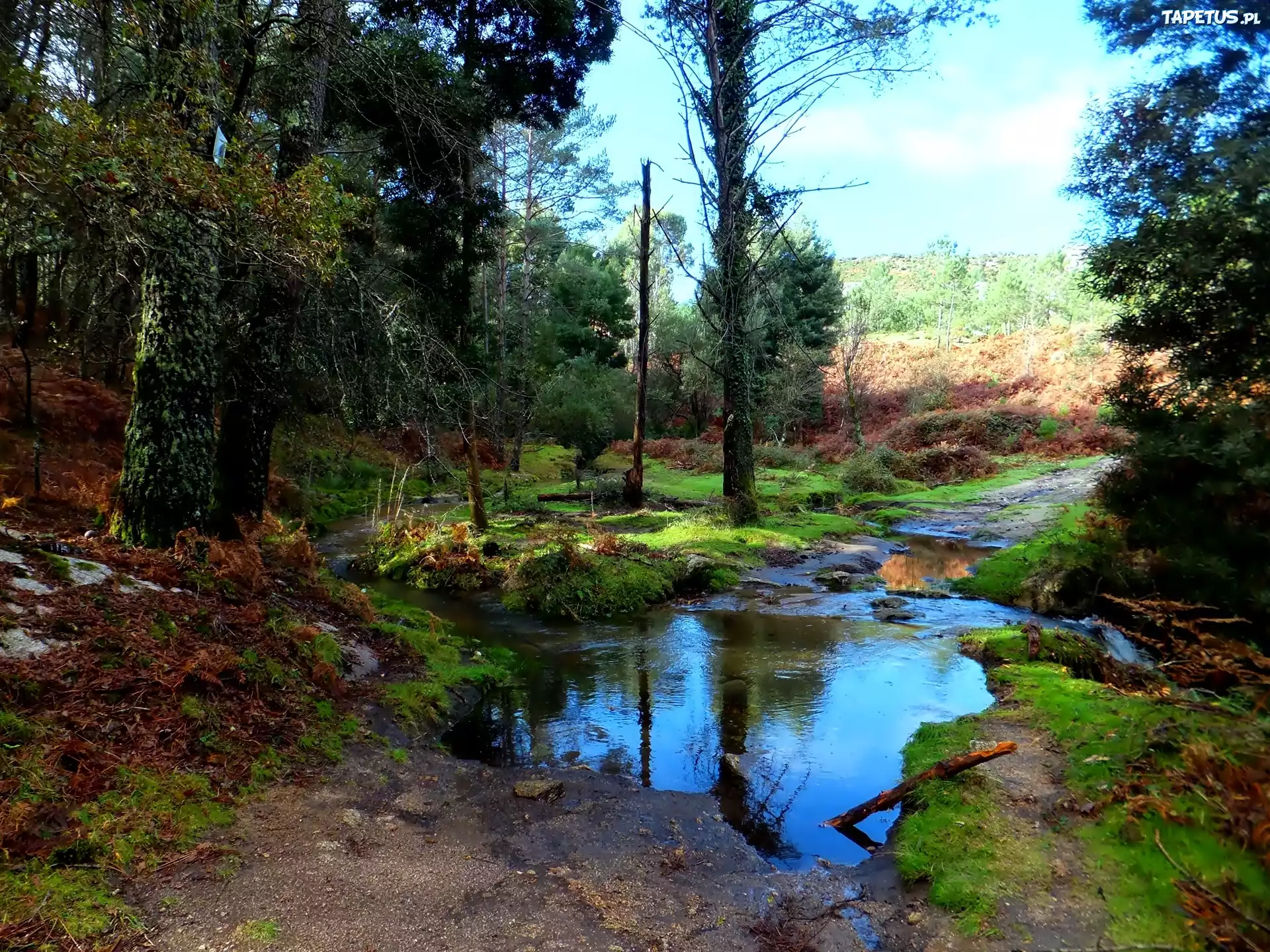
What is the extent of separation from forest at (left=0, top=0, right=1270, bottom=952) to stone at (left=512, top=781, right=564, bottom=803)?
44mm

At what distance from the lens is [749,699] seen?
6.70 metres

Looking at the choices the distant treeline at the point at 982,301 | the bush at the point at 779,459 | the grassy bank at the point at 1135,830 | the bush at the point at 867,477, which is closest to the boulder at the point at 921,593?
the grassy bank at the point at 1135,830

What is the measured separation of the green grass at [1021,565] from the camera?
9406 mm

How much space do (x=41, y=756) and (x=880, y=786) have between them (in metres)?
5.19

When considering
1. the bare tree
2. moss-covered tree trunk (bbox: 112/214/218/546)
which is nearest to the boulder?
moss-covered tree trunk (bbox: 112/214/218/546)

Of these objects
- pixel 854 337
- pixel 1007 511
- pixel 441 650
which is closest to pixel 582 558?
pixel 441 650

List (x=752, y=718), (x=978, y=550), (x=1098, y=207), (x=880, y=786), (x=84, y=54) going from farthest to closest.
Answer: (x=978, y=550) < (x=84, y=54) < (x=1098, y=207) < (x=752, y=718) < (x=880, y=786)

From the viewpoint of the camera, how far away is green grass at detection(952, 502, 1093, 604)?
9406mm

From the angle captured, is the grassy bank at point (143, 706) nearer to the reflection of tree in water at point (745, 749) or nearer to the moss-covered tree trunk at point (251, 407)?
the moss-covered tree trunk at point (251, 407)

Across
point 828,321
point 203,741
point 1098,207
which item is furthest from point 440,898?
point 828,321

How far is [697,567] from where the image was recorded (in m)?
11.4

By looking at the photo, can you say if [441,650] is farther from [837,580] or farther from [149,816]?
[837,580]

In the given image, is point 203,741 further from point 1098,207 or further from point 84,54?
point 84,54

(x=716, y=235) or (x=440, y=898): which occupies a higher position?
(x=716, y=235)
